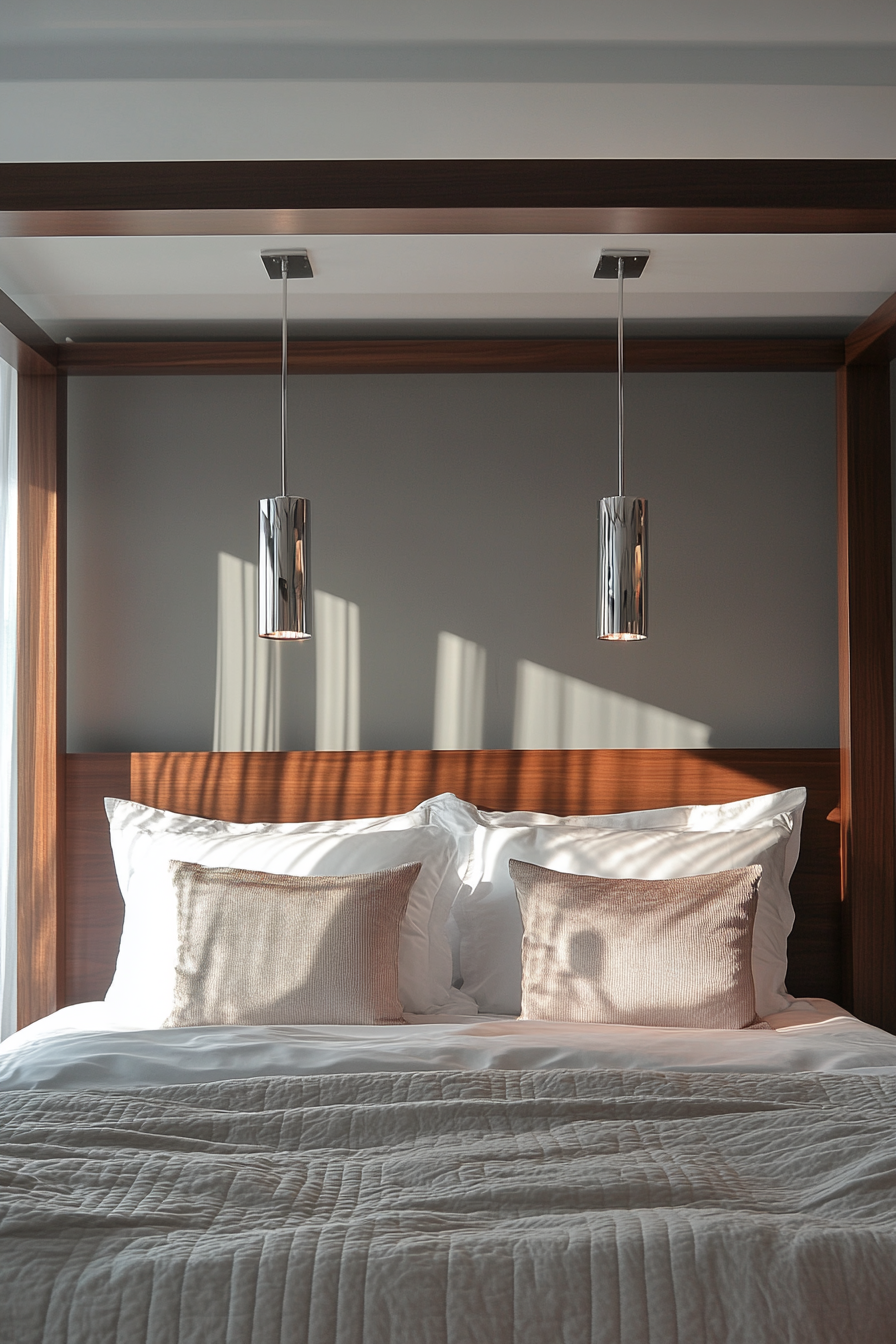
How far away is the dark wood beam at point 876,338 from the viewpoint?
109 inches

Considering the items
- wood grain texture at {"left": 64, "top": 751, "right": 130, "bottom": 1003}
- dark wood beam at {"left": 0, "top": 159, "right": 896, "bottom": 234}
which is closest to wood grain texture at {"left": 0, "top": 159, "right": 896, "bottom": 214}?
dark wood beam at {"left": 0, "top": 159, "right": 896, "bottom": 234}

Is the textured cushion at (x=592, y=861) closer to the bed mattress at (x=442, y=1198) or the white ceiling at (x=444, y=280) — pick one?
the bed mattress at (x=442, y=1198)

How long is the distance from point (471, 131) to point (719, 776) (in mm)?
1760

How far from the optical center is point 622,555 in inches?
101

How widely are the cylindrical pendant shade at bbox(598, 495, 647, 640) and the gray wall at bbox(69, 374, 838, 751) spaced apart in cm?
60

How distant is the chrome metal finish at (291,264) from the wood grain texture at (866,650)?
4.99ft

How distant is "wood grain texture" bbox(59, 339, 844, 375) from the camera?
308 cm

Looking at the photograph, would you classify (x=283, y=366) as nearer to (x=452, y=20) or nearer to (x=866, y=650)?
(x=452, y=20)

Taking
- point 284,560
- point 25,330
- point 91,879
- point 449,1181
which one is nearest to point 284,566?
point 284,560

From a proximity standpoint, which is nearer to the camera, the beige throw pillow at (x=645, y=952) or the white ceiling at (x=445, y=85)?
the white ceiling at (x=445, y=85)

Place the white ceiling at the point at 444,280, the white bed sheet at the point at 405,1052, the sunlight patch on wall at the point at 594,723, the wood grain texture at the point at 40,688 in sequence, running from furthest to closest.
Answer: the sunlight patch on wall at the point at 594,723
the wood grain texture at the point at 40,688
the white ceiling at the point at 444,280
the white bed sheet at the point at 405,1052

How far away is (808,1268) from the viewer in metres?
1.18

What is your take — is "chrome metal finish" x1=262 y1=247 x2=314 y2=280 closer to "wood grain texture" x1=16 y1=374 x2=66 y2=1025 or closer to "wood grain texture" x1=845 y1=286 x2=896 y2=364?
"wood grain texture" x1=16 y1=374 x2=66 y2=1025

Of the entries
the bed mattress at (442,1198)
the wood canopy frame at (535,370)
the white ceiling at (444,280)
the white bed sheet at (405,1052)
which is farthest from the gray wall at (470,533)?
the bed mattress at (442,1198)
